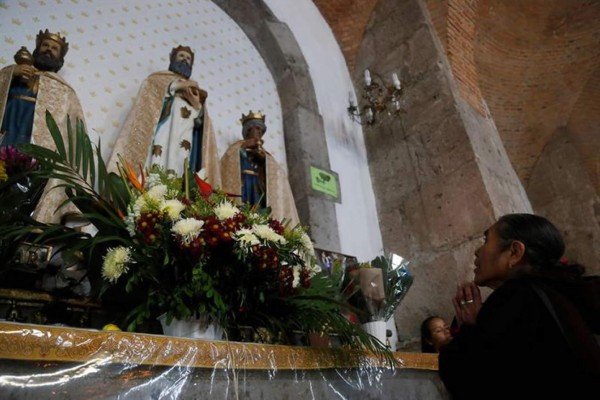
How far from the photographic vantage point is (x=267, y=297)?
1663 millimetres

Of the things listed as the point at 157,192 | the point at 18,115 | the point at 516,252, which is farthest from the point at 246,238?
the point at 18,115

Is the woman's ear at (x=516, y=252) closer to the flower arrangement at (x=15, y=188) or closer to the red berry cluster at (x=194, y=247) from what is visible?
the red berry cluster at (x=194, y=247)

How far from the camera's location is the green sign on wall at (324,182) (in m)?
4.19

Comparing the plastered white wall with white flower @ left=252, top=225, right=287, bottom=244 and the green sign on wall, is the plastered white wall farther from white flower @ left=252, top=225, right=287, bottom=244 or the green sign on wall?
white flower @ left=252, top=225, right=287, bottom=244

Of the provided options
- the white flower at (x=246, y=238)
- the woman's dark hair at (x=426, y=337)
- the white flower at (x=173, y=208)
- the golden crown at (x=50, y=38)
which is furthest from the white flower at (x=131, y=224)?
the woman's dark hair at (x=426, y=337)

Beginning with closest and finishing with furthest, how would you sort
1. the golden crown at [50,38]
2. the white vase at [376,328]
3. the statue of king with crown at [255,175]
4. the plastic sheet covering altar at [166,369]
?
the plastic sheet covering altar at [166,369] → the white vase at [376,328] → the golden crown at [50,38] → the statue of king with crown at [255,175]

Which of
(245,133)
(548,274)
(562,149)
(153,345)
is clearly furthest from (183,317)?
(562,149)

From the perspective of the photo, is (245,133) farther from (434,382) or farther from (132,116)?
(434,382)

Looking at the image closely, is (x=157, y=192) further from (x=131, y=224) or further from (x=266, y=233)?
(x=266, y=233)

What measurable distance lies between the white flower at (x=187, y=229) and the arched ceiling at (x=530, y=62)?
15.3 ft

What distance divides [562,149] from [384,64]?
3586 millimetres

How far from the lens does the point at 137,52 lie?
3.76 metres

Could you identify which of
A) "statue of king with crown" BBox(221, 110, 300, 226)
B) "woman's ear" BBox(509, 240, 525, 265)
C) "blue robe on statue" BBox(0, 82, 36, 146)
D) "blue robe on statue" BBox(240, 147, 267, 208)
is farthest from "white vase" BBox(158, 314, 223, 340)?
"blue robe on statue" BBox(240, 147, 267, 208)

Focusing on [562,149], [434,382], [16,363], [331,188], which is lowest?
[434,382]
